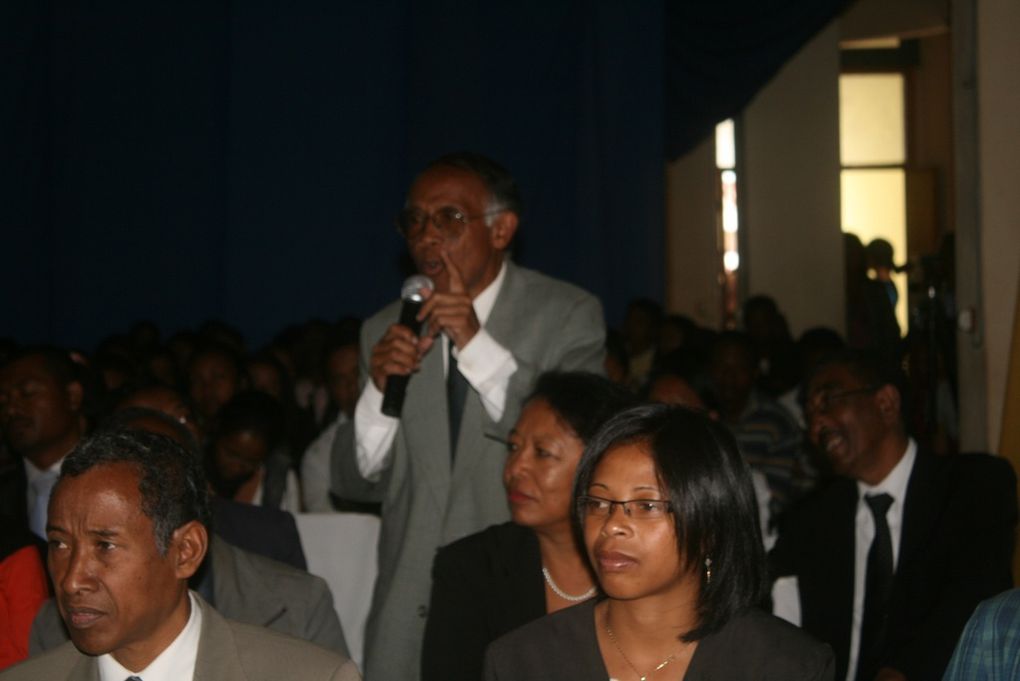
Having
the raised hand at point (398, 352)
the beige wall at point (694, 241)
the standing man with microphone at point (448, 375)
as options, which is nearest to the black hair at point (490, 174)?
the standing man with microphone at point (448, 375)

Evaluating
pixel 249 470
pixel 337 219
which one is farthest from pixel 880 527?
pixel 337 219

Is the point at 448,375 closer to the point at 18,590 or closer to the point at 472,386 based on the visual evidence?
the point at 472,386

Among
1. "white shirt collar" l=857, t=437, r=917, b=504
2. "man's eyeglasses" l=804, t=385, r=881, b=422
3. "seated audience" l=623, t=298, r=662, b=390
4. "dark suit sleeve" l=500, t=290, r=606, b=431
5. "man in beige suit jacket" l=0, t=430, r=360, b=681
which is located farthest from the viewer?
"seated audience" l=623, t=298, r=662, b=390

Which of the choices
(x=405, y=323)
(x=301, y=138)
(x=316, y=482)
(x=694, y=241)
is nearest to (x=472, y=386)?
(x=405, y=323)

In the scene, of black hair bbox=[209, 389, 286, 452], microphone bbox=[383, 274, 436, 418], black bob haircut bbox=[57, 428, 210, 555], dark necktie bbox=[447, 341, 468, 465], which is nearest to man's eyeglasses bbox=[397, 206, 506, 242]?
microphone bbox=[383, 274, 436, 418]

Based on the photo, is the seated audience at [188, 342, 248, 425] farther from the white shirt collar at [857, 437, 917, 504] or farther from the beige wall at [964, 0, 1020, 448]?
the white shirt collar at [857, 437, 917, 504]

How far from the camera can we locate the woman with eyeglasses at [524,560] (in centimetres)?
262

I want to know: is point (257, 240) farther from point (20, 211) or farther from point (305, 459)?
point (305, 459)

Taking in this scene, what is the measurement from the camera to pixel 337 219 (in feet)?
28.3

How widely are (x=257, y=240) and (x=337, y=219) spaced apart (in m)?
0.53

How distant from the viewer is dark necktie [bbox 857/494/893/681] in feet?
9.94

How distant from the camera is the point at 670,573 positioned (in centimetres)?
212

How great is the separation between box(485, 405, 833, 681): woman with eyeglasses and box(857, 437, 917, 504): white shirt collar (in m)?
1.11

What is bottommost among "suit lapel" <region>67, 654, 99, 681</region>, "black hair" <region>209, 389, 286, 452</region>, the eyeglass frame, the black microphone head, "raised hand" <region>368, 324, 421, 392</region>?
"suit lapel" <region>67, 654, 99, 681</region>
